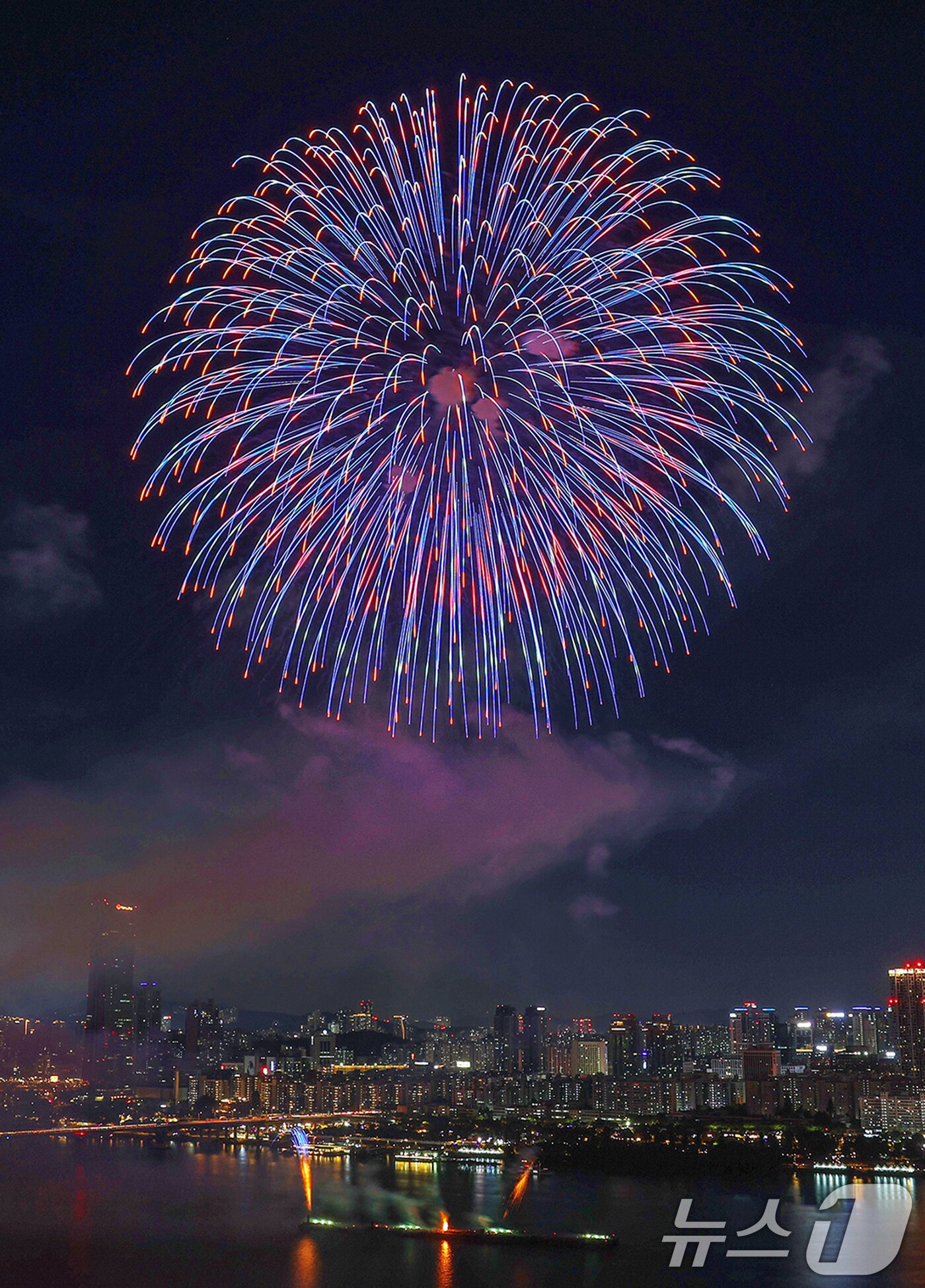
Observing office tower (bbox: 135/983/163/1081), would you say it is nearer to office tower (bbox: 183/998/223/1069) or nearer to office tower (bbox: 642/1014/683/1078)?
office tower (bbox: 183/998/223/1069)

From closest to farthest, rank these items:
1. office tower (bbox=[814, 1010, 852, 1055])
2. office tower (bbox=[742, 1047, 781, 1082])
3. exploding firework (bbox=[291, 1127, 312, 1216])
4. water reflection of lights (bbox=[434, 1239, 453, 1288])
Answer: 1. water reflection of lights (bbox=[434, 1239, 453, 1288])
2. exploding firework (bbox=[291, 1127, 312, 1216])
3. office tower (bbox=[742, 1047, 781, 1082])
4. office tower (bbox=[814, 1010, 852, 1055])

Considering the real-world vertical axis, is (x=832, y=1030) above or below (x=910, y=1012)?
below

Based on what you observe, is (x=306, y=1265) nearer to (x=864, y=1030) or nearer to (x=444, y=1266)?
(x=444, y=1266)

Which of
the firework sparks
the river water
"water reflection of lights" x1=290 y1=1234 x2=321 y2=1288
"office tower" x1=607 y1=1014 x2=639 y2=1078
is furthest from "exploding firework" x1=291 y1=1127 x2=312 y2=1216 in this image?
"office tower" x1=607 y1=1014 x2=639 y2=1078

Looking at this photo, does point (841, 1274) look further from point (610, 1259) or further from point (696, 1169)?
point (696, 1169)

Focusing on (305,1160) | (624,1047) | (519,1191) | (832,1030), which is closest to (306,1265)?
(519,1191)

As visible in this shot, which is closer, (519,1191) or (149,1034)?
(519,1191)
